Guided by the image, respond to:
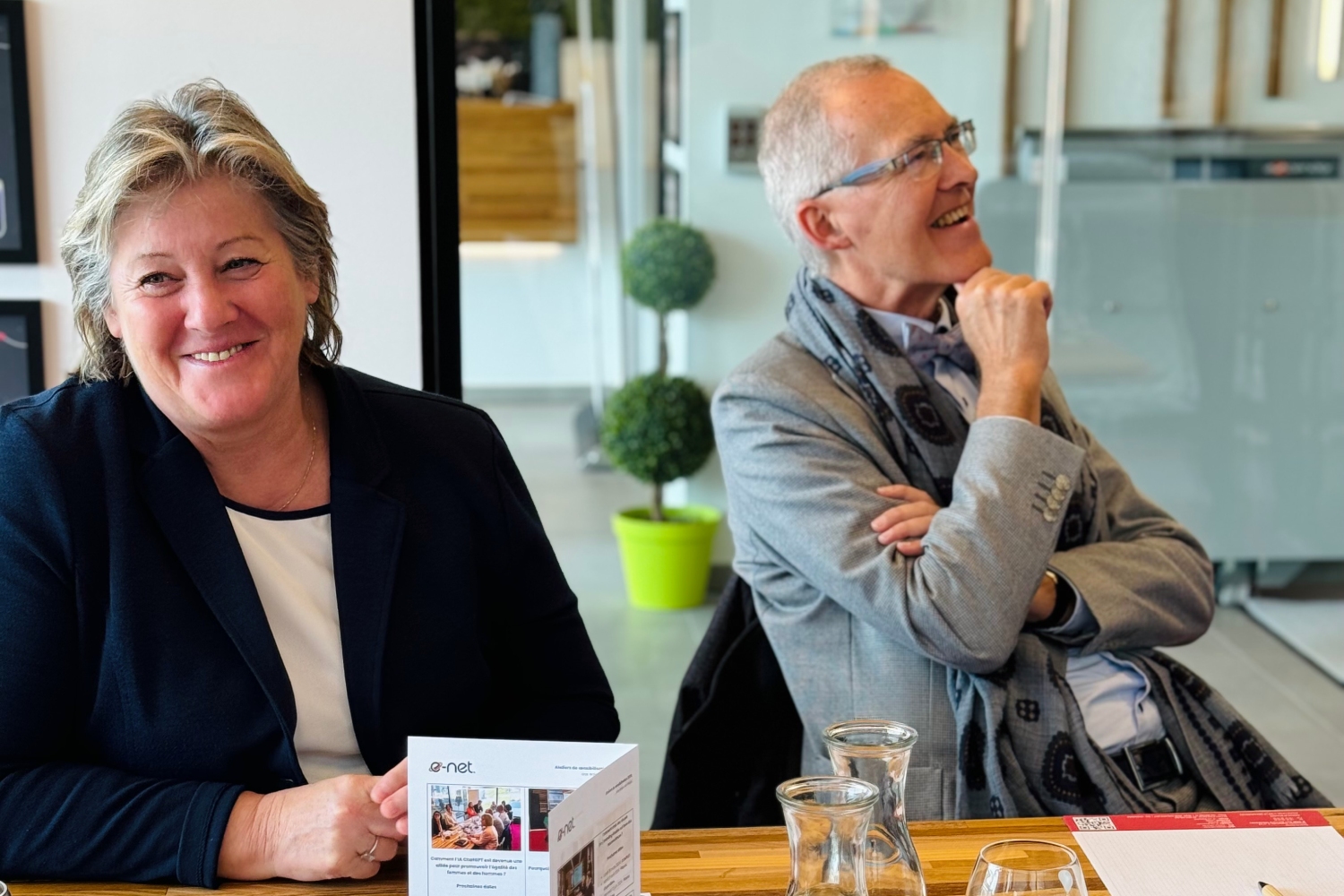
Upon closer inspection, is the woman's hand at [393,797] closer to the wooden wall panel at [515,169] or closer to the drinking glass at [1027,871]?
the drinking glass at [1027,871]

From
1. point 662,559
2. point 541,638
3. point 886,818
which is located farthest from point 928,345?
point 662,559

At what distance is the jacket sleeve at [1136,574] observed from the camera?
185cm

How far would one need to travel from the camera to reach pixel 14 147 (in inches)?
81.4

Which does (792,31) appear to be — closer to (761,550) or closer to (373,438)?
(761,550)

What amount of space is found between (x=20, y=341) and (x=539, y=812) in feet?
4.53

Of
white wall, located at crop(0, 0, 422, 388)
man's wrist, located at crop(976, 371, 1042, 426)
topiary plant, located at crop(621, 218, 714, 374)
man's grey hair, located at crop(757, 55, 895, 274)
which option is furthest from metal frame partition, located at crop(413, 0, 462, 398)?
topiary plant, located at crop(621, 218, 714, 374)

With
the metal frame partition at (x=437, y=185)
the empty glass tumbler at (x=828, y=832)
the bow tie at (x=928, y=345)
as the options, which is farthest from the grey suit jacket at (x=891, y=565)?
the empty glass tumbler at (x=828, y=832)

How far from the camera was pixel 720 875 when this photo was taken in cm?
134

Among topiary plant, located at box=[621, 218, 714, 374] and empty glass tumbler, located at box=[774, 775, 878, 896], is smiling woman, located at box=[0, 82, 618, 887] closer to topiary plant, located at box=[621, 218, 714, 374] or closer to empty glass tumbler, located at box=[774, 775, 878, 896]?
empty glass tumbler, located at box=[774, 775, 878, 896]

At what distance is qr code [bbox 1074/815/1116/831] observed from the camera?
4.69 feet

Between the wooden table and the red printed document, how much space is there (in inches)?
1.0

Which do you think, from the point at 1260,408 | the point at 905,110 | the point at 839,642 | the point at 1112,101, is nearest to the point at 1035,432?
the point at 839,642

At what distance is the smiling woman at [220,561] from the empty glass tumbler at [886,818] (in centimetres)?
40

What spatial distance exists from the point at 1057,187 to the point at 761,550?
6.71 feet
